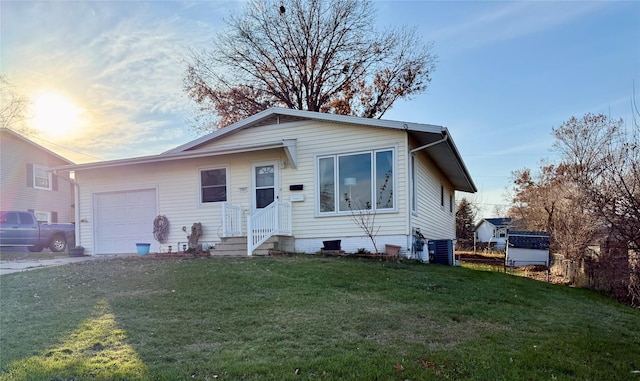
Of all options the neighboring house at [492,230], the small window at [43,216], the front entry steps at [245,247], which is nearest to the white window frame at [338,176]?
the front entry steps at [245,247]

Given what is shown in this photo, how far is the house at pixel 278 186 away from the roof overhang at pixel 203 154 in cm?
3

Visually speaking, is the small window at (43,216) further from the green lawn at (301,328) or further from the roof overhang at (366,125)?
the green lawn at (301,328)

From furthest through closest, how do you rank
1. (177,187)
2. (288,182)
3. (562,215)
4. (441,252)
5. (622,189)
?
(562,215) → (177,187) → (441,252) → (288,182) → (622,189)

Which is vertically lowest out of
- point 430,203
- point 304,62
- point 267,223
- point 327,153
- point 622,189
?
point 267,223

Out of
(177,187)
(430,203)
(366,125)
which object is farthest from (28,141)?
(430,203)

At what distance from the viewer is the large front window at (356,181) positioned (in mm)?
10414

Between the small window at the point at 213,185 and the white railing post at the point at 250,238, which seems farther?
the small window at the point at 213,185

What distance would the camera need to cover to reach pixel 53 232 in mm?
16312

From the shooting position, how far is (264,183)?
11.7 meters

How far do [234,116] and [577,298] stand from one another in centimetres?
1764

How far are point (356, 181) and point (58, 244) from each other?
42.6 feet

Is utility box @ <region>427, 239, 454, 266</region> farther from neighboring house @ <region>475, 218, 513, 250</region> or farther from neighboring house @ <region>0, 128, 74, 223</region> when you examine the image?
neighboring house @ <region>475, 218, 513, 250</region>

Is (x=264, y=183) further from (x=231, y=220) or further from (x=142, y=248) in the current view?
(x=142, y=248)

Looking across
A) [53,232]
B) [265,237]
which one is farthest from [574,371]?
[53,232]
